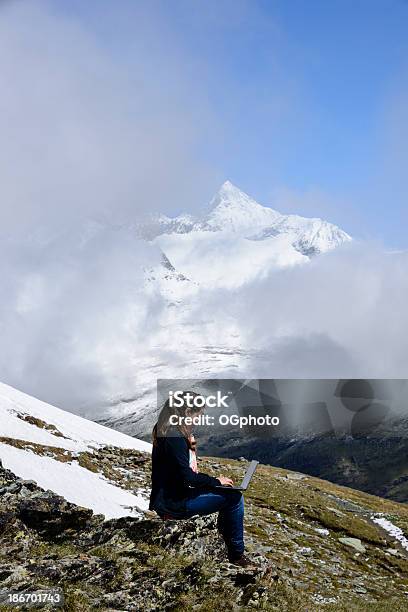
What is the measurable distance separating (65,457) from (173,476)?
83.0 feet

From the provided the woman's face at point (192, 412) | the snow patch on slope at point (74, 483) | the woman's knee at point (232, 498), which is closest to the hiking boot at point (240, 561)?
the woman's knee at point (232, 498)

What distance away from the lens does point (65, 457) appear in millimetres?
35469

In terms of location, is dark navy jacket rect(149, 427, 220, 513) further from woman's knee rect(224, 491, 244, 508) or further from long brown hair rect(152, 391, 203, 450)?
woman's knee rect(224, 491, 244, 508)

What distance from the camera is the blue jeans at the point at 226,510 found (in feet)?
41.0

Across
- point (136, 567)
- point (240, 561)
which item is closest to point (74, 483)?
point (136, 567)

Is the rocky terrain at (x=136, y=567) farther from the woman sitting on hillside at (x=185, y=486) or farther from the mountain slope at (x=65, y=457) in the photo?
the mountain slope at (x=65, y=457)

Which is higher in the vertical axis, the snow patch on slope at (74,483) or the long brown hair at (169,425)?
the long brown hair at (169,425)

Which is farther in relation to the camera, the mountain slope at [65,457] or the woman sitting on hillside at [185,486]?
the mountain slope at [65,457]

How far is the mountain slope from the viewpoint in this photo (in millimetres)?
28078

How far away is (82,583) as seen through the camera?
11836 mm

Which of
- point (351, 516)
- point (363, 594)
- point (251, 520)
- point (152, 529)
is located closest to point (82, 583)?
point (152, 529)

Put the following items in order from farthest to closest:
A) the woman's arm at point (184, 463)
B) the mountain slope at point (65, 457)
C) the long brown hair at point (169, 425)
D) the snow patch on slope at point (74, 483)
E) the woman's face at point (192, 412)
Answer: the mountain slope at point (65, 457) → the snow patch on slope at point (74, 483) → the woman's face at point (192, 412) → the long brown hair at point (169, 425) → the woman's arm at point (184, 463)

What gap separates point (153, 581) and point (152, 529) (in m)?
2.30

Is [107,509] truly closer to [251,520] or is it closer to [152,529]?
[251,520]
